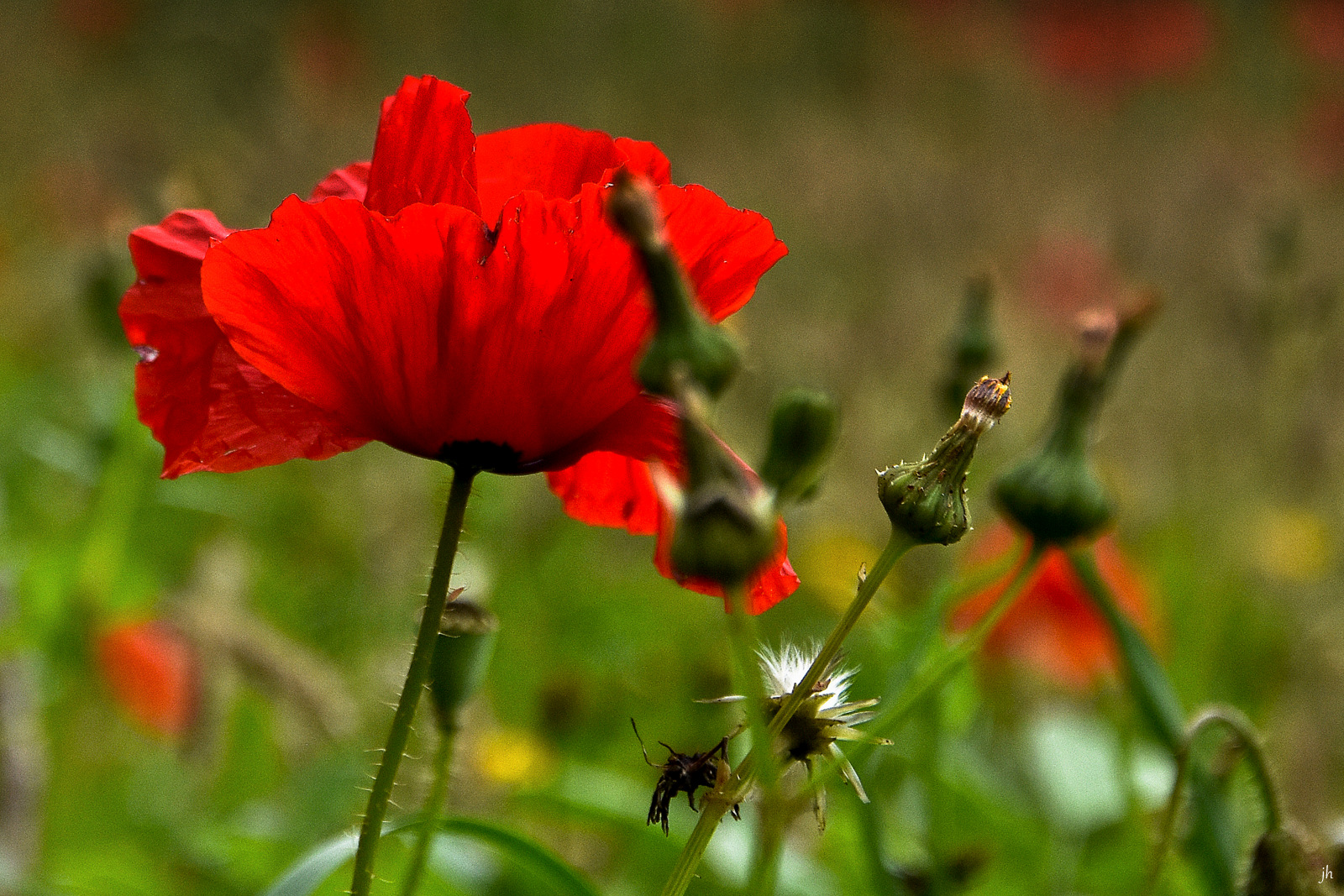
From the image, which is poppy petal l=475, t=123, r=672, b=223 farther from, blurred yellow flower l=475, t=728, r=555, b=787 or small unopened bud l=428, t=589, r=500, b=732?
blurred yellow flower l=475, t=728, r=555, b=787

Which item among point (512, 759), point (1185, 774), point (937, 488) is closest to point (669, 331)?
point (937, 488)

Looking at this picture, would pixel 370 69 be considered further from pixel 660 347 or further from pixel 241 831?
pixel 660 347

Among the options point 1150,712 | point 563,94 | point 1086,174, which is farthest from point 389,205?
point 563,94

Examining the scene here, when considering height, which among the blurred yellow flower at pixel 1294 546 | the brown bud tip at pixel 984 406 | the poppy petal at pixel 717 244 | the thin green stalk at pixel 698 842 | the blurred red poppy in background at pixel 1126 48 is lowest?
the thin green stalk at pixel 698 842

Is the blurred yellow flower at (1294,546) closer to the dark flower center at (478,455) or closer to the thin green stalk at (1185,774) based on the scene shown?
the thin green stalk at (1185,774)

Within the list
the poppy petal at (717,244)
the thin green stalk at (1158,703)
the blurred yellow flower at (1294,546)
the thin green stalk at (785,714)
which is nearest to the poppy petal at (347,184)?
the poppy petal at (717,244)

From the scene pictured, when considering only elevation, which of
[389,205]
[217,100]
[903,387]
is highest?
[217,100]

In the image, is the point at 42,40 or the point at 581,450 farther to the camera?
the point at 42,40
